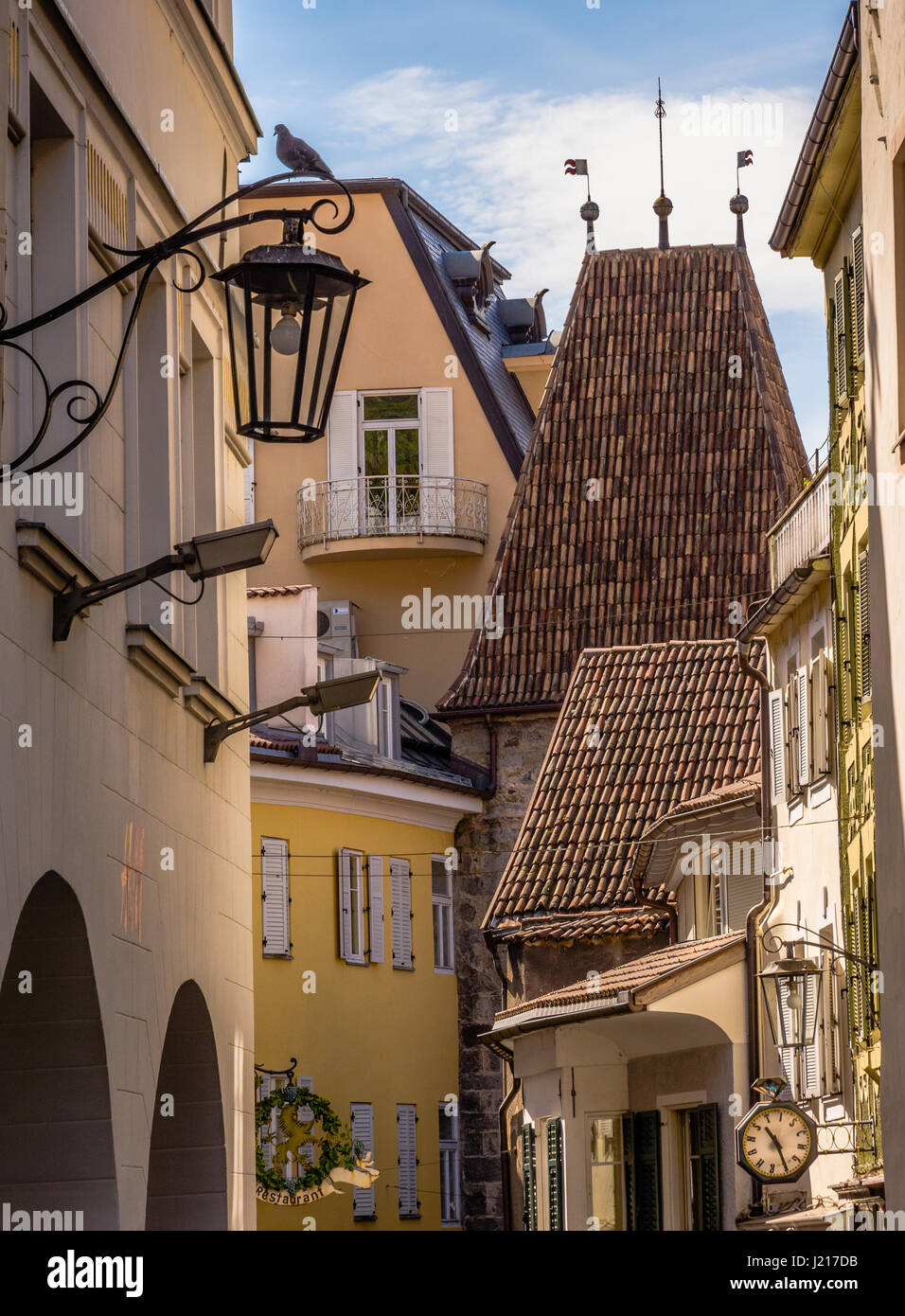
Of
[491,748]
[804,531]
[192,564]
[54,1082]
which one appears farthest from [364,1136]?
[192,564]

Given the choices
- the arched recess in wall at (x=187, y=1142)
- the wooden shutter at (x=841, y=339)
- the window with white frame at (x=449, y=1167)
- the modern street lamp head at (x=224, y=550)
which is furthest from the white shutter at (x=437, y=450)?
the modern street lamp head at (x=224, y=550)

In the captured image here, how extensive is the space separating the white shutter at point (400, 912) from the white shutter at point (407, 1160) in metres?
2.10

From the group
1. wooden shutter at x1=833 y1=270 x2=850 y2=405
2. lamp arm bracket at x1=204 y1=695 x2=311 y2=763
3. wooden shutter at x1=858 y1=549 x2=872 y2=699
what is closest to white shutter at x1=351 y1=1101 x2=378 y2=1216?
wooden shutter at x1=858 y1=549 x2=872 y2=699

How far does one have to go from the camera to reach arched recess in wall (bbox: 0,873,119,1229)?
9.43 m

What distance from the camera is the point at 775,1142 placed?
65.4ft

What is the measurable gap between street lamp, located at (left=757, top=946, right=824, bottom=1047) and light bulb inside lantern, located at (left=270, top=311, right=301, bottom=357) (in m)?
10.8

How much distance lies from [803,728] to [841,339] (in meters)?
4.02

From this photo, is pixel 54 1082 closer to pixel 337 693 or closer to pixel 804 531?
pixel 337 693

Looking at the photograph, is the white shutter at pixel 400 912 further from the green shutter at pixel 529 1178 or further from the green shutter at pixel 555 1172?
the green shutter at pixel 555 1172

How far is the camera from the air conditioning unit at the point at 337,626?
123 feet

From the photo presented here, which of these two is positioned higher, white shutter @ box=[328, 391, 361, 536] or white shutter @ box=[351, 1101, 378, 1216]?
white shutter @ box=[328, 391, 361, 536]

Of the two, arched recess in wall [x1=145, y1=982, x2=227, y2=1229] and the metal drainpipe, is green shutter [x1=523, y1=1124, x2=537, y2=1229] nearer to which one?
the metal drainpipe

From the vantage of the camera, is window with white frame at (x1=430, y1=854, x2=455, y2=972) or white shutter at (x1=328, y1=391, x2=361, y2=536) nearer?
window with white frame at (x1=430, y1=854, x2=455, y2=972)

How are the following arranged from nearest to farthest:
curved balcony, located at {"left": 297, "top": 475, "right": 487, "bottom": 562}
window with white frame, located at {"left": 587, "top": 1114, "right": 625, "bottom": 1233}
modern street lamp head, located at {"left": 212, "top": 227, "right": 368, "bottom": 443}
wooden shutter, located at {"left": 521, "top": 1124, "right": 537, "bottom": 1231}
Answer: modern street lamp head, located at {"left": 212, "top": 227, "right": 368, "bottom": 443} → window with white frame, located at {"left": 587, "top": 1114, "right": 625, "bottom": 1233} → wooden shutter, located at {"left": 521, "top": 1124, "right": 537, "bottom": 1231} → curved balcony, located at {"left": 297, "top": 475, "right": 487, "bottom": 562}
